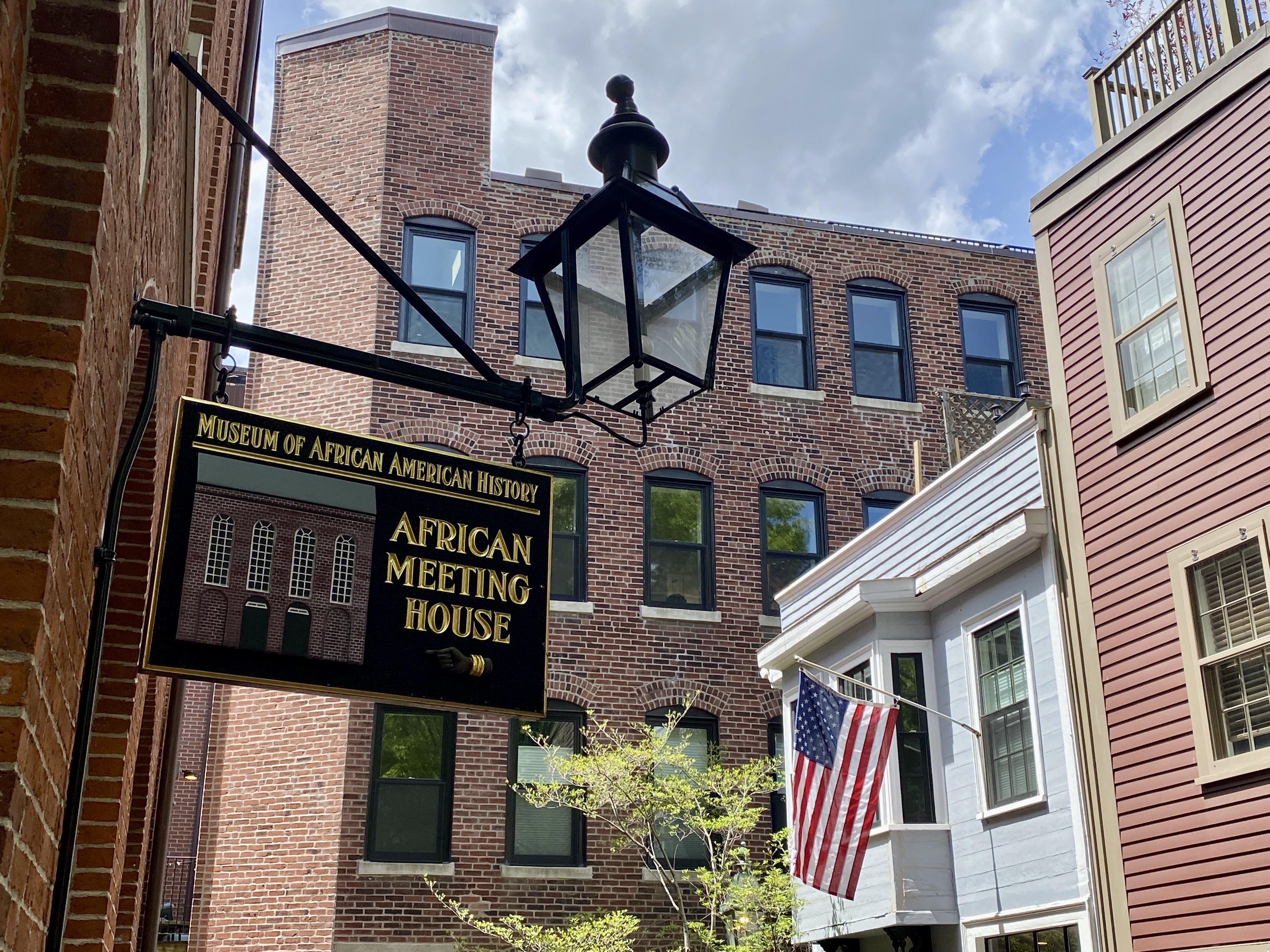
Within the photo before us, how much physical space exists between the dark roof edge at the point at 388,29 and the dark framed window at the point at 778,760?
12.0m

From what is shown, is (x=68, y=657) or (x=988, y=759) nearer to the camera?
(x=68, y=657)

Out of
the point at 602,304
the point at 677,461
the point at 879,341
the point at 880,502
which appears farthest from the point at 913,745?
the point at 602,304

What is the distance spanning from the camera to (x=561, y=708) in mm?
17797

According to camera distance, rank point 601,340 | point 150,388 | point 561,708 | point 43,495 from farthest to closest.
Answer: point 561,708
point 601,340
point 150,388
point 43,495

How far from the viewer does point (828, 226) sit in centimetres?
2162

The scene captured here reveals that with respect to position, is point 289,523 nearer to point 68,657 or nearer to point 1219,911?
point 68,657

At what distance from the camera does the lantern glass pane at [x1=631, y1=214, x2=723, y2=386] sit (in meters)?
4.19

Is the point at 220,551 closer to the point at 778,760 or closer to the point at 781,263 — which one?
the point at 778,760

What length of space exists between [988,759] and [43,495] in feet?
36.7

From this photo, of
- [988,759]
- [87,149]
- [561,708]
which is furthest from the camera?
[561,708]

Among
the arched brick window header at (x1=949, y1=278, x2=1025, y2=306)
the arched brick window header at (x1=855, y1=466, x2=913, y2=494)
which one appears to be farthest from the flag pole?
the arched brick window header at (x1=949, y1=278, x2=1025, y2=306)

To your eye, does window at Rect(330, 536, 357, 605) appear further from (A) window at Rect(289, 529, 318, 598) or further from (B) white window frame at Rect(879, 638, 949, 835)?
(B) white window frame at Rect(879, 638, 949, 835)

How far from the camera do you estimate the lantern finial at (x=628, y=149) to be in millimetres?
4332

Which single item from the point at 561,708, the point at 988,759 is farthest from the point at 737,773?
the point at 988,759
